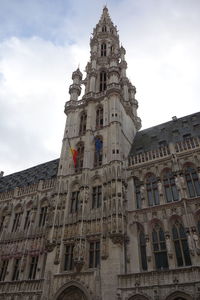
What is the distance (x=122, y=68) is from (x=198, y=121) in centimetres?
1945

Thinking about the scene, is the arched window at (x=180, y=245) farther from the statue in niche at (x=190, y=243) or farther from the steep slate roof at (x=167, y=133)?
the steep slate roof at (x=167, y=133)

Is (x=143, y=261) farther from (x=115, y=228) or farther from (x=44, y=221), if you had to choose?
(x=44, y=221)

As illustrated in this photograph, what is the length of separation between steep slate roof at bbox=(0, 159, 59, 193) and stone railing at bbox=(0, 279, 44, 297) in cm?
1437

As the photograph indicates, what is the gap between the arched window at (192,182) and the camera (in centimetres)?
2319

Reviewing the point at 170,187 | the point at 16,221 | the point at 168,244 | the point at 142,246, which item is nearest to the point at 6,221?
the point at 16,221

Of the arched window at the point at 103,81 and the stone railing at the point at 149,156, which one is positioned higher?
the arched window at the point at 103,81

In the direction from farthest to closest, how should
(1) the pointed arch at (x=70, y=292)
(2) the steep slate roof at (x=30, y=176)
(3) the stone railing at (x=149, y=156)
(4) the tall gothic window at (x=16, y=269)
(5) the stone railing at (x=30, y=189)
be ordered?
1. (2) the steep slate roof at (x=30, y=176)
2. (5) the stone railing at (x=30, y=189)
3. (3) the stone railing at (x=149, y=156)
4. (4) the tall gothic window at (x=16, y=269)
5. (1) the pointed arch at (x=70, y=292)

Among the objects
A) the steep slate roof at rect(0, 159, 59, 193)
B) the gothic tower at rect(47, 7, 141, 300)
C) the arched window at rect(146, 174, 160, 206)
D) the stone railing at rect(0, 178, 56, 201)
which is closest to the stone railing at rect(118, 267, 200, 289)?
the gothic tower at rect(47, 7, 141, 300)

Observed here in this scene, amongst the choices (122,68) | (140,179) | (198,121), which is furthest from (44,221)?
(122,68)

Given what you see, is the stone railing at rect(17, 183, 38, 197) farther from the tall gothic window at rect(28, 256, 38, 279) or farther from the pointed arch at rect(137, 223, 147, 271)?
the pointed arch at rect(137, 223, 147, 271)

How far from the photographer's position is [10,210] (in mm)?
33219

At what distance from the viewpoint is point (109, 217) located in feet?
77.3

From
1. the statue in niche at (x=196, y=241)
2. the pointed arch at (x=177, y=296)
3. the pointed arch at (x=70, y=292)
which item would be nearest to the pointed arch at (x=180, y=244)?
the statue in niche at (x=196, y=241)

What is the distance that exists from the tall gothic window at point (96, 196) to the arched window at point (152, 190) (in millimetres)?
5105
